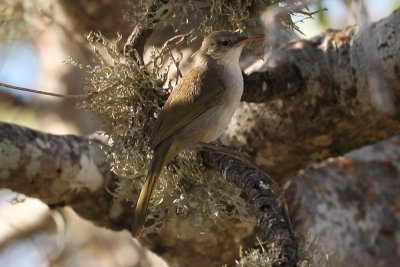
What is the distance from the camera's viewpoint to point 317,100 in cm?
283

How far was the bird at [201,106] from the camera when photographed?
232 centimetres

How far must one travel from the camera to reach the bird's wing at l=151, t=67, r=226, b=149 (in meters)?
2.31

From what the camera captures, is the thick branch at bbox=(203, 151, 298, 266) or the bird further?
the bird

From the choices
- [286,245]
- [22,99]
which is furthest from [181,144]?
[22,99]

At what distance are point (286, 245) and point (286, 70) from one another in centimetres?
126

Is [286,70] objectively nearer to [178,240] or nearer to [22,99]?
[178,240]

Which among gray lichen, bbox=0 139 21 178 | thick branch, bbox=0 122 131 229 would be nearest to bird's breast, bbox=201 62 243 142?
thick branch, bbox=0 122 131 229

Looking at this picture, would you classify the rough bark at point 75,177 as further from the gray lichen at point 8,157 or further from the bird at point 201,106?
the bird at point 201,106

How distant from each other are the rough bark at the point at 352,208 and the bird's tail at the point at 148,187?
1.33 m

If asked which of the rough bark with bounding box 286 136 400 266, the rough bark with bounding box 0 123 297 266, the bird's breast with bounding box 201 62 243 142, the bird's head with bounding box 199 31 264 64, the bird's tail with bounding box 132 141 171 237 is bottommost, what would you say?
the rough bark with bounding box 286 136 400 266

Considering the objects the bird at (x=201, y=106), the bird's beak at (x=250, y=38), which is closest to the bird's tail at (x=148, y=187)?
the bird at (x=201, y=106)

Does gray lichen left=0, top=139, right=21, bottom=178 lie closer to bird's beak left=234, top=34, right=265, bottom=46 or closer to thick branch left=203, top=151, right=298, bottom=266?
thick branch left=203, top=151, right=298, bottom=266

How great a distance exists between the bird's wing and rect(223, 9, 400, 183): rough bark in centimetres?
27

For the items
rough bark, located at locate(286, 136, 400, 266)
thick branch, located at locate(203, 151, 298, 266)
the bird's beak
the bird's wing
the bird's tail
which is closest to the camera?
thick branch, located at locate(203, 151, 298, 266)
